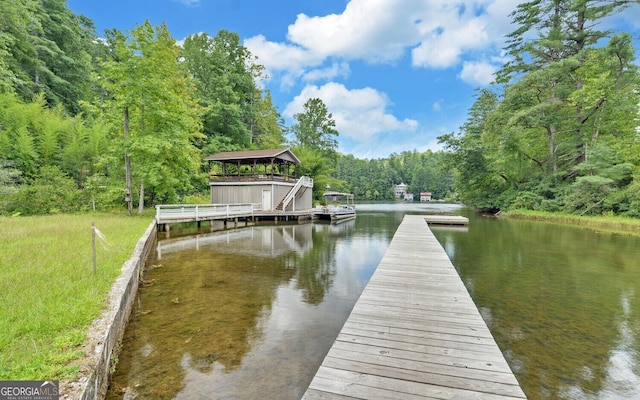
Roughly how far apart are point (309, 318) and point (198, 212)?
1306 cm

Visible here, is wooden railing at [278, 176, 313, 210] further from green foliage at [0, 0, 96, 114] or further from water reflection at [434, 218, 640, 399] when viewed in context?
green foliage at [0, 0, 96, 114]

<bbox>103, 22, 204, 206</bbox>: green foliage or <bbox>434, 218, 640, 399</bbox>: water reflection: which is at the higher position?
<bbox>103, 22, 204, 206</bbox>: green foliage

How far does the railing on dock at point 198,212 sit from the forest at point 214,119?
1.49m

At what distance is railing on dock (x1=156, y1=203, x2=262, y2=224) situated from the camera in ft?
47.6

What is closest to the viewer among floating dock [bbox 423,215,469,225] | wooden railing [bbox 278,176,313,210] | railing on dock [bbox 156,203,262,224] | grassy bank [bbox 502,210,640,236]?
railing on dock [bbox 156,203,262,224]

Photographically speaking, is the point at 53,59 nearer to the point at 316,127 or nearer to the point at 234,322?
the point at 316,127

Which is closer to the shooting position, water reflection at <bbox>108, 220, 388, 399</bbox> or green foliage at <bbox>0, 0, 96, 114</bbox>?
water reflection at <bbox>108, 220, 388, 399</bbox>

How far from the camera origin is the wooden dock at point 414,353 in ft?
8.24

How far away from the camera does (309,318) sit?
5.42 metres

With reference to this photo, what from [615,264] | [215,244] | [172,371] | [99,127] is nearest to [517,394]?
[172,371]

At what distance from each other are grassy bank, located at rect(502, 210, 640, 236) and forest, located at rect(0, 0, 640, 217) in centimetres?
104

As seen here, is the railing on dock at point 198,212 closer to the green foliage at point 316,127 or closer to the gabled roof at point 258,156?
the gabled roof at point 258,156

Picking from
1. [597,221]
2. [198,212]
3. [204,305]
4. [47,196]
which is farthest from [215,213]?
[597,221]

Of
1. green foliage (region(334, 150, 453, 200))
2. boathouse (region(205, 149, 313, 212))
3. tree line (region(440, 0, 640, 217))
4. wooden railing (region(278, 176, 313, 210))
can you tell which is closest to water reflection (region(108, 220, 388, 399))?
boathouse (region(205, 149, 313, 212))
